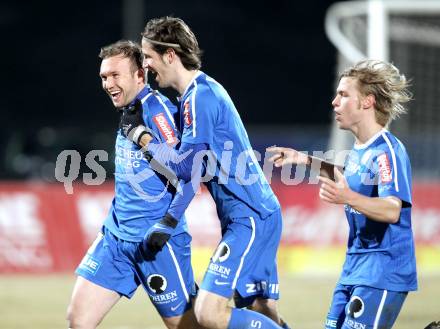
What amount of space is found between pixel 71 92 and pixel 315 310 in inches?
1115

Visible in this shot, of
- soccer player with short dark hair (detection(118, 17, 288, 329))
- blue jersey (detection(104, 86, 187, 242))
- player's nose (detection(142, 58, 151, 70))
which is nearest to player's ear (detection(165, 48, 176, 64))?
soccer player with short dark hair (detection(118, 17, 288, 329))

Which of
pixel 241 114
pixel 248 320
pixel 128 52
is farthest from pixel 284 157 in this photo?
pixel 241 114

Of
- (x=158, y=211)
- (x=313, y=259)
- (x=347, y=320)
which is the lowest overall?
(x=313, y=259)

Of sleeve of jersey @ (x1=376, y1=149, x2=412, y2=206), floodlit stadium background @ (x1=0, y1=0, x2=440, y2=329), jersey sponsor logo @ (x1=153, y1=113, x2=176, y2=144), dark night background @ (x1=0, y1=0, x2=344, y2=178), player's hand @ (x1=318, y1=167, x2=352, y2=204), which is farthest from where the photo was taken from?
dark night background @ (x1=0, y1=0, x2=344, y2=178)

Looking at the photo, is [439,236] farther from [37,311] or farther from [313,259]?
[37,311]

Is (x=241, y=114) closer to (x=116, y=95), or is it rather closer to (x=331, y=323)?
(x=116, y=95)

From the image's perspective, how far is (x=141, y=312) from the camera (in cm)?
1026

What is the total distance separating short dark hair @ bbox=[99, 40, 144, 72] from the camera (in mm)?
6247

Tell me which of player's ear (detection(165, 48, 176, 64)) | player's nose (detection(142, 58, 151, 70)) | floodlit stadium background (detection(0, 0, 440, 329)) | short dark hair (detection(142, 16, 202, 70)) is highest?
short dark hair (detection(142, 16, 202, 70))

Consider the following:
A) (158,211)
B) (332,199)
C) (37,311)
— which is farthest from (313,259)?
(332,199)

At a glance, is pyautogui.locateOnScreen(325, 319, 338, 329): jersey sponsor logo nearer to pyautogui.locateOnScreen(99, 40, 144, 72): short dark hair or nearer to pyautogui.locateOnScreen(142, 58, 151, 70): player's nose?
pyautogui.locateOnScreen(142, 58, 151, 70): player's nose

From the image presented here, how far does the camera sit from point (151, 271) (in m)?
6.04

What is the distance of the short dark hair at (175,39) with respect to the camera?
5.79m

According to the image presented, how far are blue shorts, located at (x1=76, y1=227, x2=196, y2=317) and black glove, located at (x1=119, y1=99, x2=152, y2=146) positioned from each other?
2.29ft
